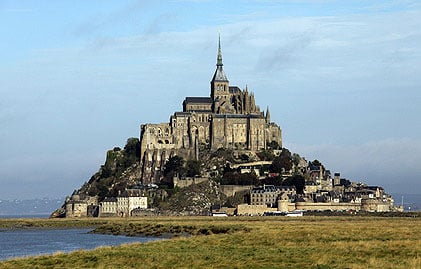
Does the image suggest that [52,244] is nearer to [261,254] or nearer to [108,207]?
[261,254]

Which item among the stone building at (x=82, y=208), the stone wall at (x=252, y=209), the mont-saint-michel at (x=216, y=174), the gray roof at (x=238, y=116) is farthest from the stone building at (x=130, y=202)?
the gray roof at (x=238, y=116)

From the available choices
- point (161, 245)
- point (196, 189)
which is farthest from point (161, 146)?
point (161, 245)

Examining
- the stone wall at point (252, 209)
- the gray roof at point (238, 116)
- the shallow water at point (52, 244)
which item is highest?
the gray roof at point (238, 116)

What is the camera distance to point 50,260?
3988 cm

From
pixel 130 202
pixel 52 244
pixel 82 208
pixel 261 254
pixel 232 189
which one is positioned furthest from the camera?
pixel 82 208

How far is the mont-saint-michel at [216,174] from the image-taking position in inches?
5000

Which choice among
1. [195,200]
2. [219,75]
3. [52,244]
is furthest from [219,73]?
[52,244]

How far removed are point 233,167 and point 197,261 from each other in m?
102

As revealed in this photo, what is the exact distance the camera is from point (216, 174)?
138m

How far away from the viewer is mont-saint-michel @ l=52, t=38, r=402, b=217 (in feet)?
417

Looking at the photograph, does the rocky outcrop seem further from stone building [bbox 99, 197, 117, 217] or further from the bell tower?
the bell tower

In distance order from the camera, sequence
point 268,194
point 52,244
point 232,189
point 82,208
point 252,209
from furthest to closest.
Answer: point 82,208, point 232,189, point 268,194, point 252,209, point 52,244

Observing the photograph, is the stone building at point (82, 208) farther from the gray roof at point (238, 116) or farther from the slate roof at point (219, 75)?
the slate roof at point (219, 75)

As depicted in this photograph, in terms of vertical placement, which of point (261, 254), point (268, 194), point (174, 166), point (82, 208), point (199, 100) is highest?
point (199, 100)
